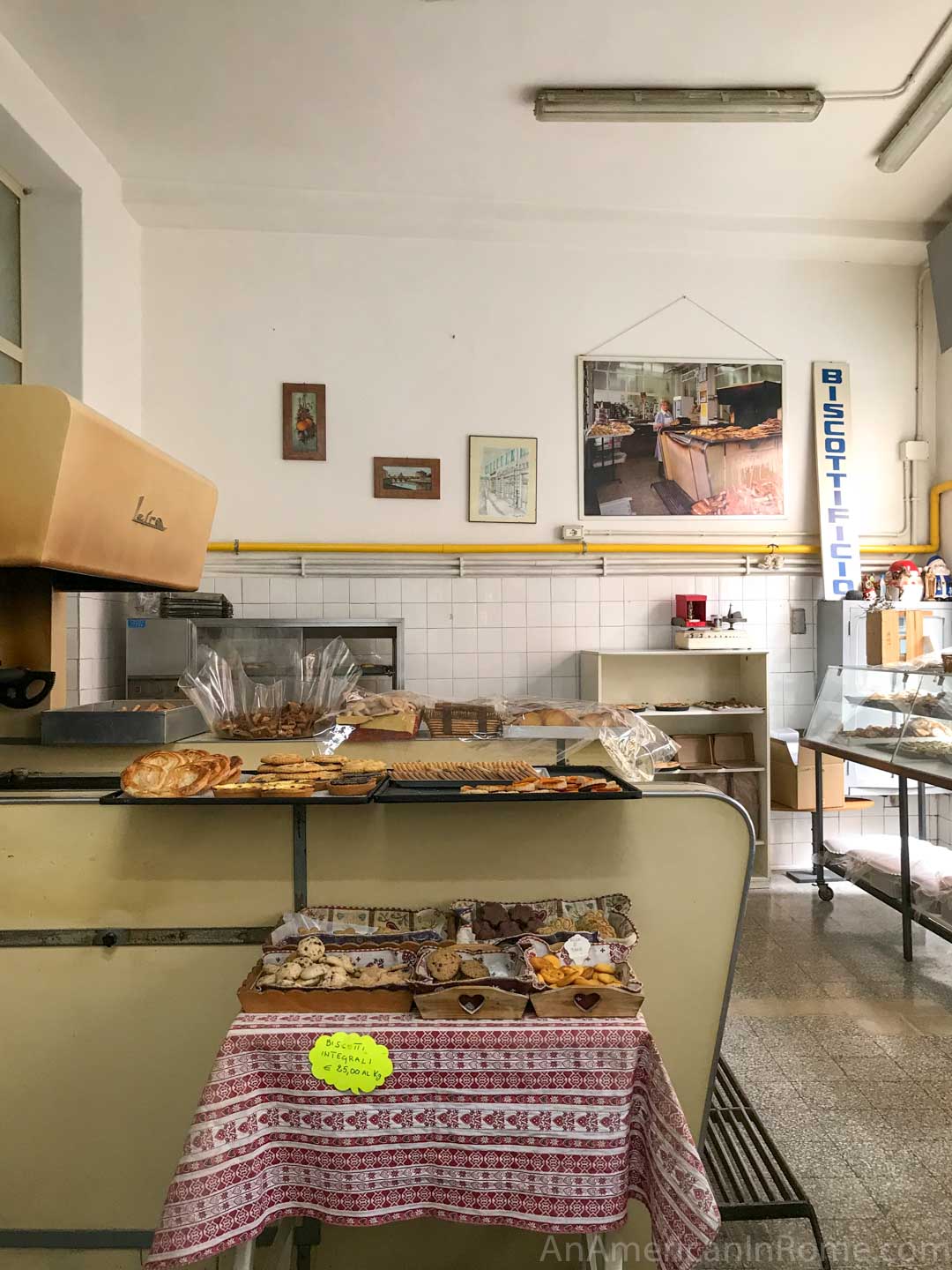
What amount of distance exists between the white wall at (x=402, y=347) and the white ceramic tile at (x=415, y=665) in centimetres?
77

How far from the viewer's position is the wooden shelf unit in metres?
4.95

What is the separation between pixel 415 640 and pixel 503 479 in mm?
1193

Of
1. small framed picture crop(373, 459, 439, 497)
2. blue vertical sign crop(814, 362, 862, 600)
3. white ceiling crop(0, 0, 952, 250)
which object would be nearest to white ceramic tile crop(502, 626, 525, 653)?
small framed picture crop(373, 459, 439, 497)

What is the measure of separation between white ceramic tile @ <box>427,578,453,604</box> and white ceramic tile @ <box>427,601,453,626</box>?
0.02 meters

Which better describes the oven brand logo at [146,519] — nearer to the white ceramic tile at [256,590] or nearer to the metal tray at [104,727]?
the metal tray at [104,727]

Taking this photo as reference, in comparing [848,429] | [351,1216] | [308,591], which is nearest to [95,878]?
[351,1216]

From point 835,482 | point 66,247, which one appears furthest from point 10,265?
point 835,482

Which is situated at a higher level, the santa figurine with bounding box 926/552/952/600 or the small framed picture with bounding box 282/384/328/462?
the small framed picture with bounding box 282/384/328/462

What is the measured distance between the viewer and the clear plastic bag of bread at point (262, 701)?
2594 mm

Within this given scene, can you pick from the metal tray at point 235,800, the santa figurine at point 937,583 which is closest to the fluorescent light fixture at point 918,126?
the santa figurine at point 937,583

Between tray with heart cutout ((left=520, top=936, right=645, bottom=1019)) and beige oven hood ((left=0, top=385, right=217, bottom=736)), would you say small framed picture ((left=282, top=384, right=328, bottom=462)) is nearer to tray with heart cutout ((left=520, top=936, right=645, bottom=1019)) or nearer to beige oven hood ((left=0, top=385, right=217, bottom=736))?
beige oven hood ((left=0, top=385, right=217, bottom=736))

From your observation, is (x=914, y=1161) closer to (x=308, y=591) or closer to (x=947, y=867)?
(x=947, y=867)

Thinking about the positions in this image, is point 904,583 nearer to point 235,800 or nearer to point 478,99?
point 478,99

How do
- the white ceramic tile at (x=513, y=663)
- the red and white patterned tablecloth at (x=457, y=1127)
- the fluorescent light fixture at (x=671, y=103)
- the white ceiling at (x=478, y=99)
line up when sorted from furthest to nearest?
the white ceramic tile at (x=513, y=663) < the fluorescent light fixture at (x=671, y=103) < the white ceiling at (x=478, y=99) < the red and white patterned tablecloth at (x=457, y=1127)
